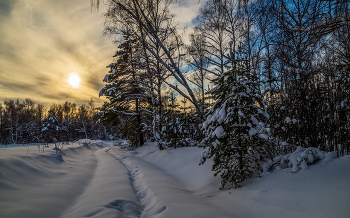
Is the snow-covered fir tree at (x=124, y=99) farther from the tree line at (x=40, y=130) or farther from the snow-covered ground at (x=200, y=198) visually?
the snow-covered ground at (x=200, y=198)

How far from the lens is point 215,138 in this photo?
3449 millimetres

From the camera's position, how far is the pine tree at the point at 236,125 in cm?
335

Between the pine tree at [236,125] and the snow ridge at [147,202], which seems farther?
the pine tree at [236,125]

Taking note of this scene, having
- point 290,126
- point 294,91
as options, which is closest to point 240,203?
point 290,126

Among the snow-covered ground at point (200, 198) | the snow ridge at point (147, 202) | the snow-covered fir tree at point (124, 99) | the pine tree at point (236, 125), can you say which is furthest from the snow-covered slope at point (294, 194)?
the snow-covered fir tree at point (124, 99)

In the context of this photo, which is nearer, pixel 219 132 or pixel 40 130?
pixel 219 132

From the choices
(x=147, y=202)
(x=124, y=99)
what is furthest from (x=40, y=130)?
(x=147, y=202)

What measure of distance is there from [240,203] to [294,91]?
129 inches

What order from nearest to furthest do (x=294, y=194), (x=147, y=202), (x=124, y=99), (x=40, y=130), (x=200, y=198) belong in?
1. (x=294, y=194)
2. (x=147, y=202)
3. (x=200, y=198)
4. (x=124, y=99)
5. (x=40, y=130)

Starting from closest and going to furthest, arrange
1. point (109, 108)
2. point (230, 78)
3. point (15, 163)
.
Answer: point (230, 78) → point (15, 163) → point (109, 108)

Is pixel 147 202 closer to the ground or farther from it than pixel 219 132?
closer to the ground

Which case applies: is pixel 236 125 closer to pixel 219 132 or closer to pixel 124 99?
pixel 219 132

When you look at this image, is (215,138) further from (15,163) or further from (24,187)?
(15,163)

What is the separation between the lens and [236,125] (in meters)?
3.42
